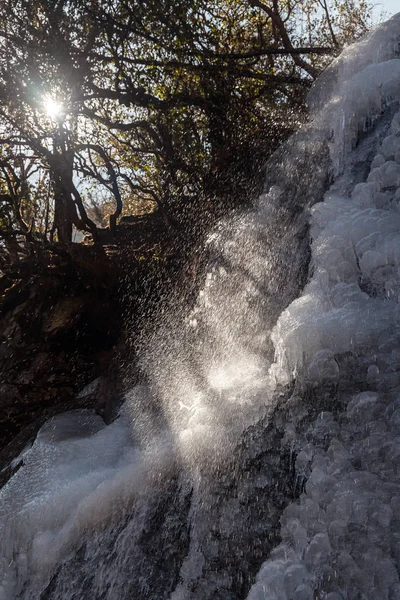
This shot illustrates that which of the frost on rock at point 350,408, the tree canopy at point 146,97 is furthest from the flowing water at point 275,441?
the tree canopy at point 146,97

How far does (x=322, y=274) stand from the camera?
310 cm

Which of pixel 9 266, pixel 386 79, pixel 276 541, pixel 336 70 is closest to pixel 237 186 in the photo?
pixel 336 70

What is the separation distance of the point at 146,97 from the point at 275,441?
18.4 feet

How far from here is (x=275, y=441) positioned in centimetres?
274

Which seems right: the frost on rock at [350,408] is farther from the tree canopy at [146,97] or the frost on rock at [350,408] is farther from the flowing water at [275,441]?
the tree canopy at [146,97]

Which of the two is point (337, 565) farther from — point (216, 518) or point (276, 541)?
point (216, 518)

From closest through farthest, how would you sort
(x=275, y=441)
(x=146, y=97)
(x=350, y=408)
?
1. (x=350, y=408)
2. (x=275, y=441)
3. (x=146, y=97)

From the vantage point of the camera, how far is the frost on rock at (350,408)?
200 cm

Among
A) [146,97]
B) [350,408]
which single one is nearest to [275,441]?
[350,408]

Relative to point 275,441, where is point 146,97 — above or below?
above

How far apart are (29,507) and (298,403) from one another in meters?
2.09

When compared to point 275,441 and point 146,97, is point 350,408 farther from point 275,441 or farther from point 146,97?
point 146,97

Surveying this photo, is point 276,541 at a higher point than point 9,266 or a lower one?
lower

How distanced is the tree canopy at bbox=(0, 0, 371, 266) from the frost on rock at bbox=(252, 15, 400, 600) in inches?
131
